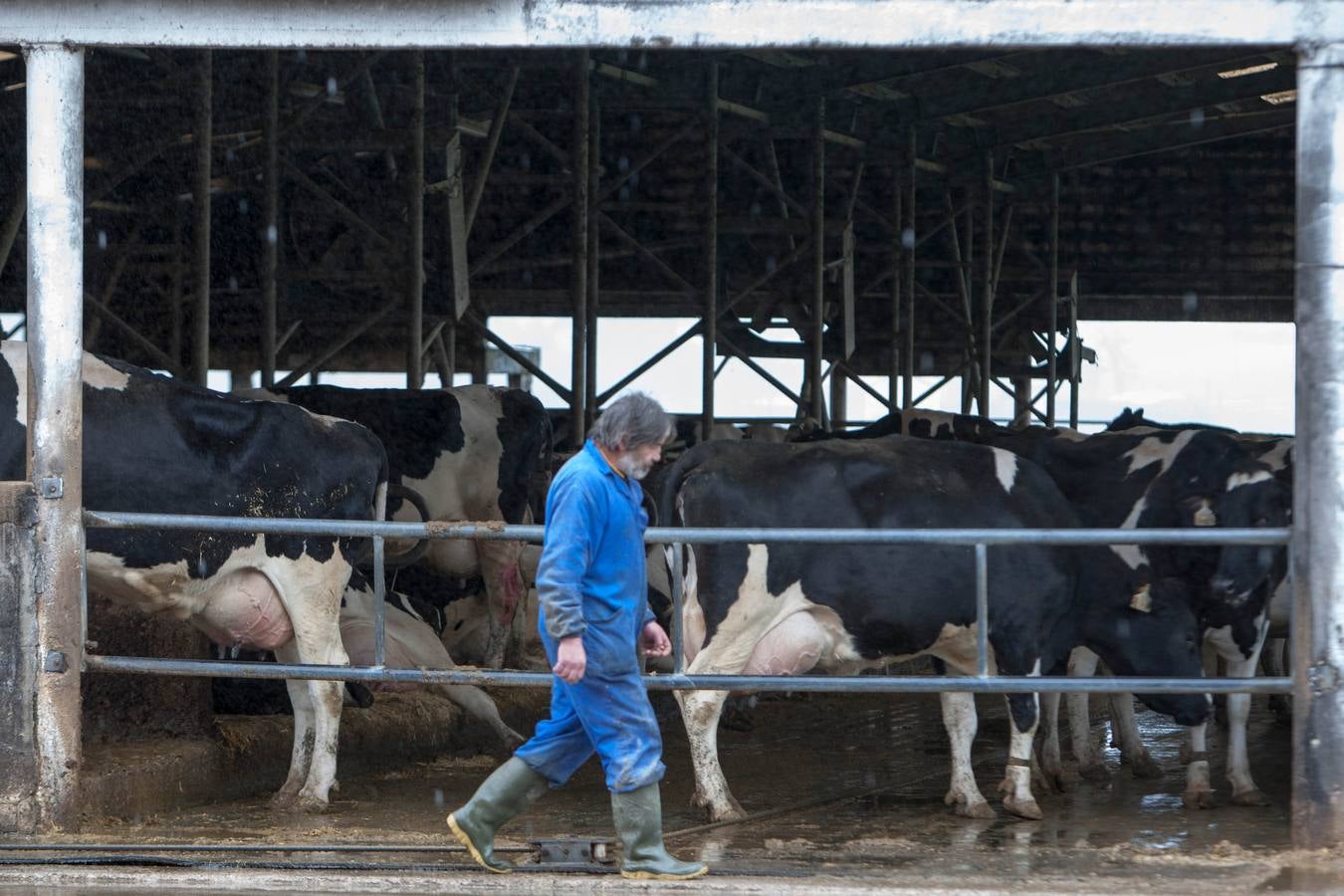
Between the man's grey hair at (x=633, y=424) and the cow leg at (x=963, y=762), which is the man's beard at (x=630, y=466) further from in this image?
the cow leg at (x=963, y=762)

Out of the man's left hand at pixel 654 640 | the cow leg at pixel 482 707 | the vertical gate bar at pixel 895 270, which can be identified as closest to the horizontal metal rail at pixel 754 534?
the man's left hand at pixel 654 640

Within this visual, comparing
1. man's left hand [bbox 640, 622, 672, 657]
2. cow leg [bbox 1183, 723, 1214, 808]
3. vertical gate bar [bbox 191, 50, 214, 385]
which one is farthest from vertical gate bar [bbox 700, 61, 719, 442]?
man's left hand [bbox 640, 622, 672, 657]

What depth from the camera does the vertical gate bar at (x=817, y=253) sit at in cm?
1891

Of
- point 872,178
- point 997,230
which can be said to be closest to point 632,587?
point 872,178

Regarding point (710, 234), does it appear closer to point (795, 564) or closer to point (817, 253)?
point (817, 253)

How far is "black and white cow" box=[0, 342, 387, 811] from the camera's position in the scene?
8.00 meters

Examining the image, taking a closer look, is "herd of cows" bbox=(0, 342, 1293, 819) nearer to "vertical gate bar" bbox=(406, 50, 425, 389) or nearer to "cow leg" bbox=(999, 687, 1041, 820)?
"cow leg" bbox=(999, 687, 1041, 820)

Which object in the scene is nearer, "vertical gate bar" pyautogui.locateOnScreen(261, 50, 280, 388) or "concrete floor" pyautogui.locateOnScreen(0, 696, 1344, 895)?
"concrete floor" pyautogui.locateOnScreen(0, 696, 1344, 895)

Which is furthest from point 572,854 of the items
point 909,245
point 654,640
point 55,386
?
point 909,245

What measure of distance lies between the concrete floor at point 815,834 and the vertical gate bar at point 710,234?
7.03 metres

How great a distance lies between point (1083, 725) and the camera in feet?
32.0

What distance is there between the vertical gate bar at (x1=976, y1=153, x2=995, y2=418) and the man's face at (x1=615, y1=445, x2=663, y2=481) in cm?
1702

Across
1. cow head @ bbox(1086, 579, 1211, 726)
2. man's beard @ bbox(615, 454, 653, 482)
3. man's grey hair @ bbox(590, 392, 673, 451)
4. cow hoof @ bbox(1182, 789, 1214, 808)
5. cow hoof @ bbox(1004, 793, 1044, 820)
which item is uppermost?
man's grey hair @ bbox(590, 392, 673, 451)

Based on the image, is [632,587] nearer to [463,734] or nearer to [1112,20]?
[1112,20]
